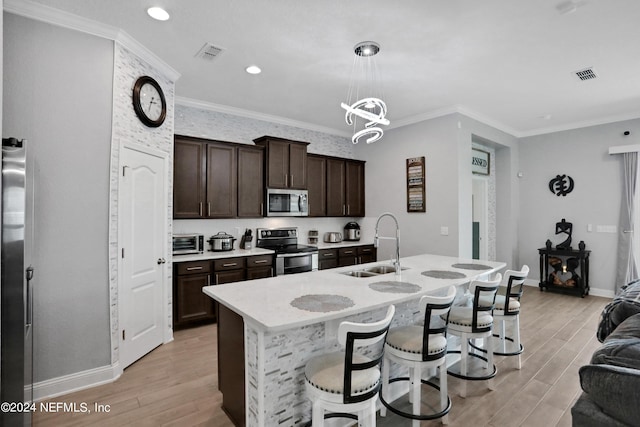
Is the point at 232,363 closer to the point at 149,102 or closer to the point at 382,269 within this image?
the point at 382,269

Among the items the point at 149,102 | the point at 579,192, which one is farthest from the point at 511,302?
the point at 579,192

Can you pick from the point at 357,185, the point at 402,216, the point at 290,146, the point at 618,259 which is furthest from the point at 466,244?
the point at 290,146

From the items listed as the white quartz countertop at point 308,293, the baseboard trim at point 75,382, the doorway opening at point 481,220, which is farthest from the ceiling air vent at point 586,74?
the baseboard trim at point 75,382

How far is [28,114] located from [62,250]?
3.53 feet

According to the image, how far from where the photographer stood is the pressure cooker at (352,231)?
6.18 metres

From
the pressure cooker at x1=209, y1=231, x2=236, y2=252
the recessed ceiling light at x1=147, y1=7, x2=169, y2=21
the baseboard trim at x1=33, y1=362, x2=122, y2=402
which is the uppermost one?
the recessed ceiling light at x1=147, y1=7, x2=169, y2=21

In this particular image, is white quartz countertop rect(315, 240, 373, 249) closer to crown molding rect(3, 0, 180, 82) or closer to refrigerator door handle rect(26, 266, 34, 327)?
crown molding rect(3, 0, 180, 82)

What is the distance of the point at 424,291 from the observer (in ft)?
7.32

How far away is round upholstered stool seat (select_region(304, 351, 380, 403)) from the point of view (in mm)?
1618

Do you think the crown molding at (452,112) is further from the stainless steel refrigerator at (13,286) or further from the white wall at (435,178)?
the stainless steel refrigerator at (13,286)

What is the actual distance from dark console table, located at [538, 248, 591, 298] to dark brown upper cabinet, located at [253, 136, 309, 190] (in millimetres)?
4699

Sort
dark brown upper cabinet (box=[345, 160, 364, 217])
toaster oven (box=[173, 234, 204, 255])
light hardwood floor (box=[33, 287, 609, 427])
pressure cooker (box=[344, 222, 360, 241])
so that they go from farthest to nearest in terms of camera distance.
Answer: pressure cooker (box=[344, 222, 360, 241]) → dark brown upper cabinet (box=[345, 160, 364, 217]) → toaster oven (box=[173, 234, 204, 255]) → light hardwood floor (box=[33, 287, 609, 427])

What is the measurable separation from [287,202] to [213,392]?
3.03m

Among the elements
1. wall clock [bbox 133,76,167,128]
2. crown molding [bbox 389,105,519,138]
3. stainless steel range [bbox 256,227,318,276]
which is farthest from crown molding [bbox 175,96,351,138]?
stainless steel range [bbox 256,227,318,276]
